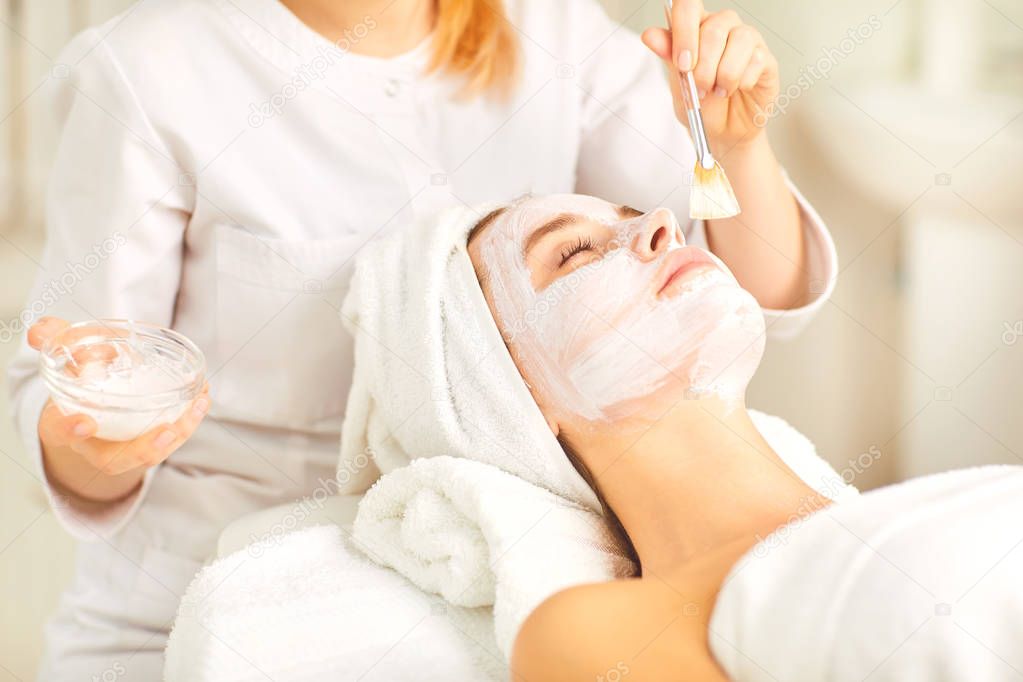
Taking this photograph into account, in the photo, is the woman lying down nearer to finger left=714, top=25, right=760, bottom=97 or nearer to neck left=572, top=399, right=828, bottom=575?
neck left=572, top=399, right=828, bottom=575

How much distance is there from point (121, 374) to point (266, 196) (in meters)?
0.29

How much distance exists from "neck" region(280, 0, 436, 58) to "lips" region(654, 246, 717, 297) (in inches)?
16.8

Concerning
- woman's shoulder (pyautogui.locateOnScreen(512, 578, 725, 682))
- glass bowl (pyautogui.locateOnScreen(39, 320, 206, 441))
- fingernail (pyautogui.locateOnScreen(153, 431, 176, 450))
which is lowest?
fingernail (pyautogui.locateOnScreen(153, 431, 176, 450))

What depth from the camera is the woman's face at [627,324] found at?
82cm

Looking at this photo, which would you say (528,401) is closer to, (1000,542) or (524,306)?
(524,306)

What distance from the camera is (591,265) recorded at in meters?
0.85

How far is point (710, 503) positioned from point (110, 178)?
631 mm

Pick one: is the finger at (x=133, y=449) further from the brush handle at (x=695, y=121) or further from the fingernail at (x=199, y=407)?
the brush handle at (x=695, y=121)

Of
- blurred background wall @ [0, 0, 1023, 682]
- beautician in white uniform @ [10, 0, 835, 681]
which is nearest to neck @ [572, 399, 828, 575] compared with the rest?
beautician in white uniform @ [10, 0, 835, 681]

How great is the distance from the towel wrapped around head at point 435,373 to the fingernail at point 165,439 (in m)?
0.20

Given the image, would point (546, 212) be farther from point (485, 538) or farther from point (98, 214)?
point (98, 214)

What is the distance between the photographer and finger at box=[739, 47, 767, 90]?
90 centimetres

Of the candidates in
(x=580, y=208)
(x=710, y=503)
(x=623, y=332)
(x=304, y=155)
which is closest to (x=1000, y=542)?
(x=710, y=503)
